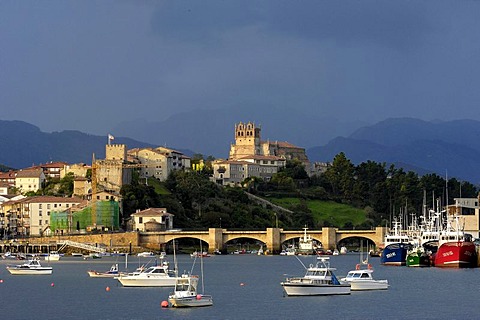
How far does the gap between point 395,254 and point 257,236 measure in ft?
127

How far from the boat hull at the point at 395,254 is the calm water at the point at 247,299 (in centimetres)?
1184

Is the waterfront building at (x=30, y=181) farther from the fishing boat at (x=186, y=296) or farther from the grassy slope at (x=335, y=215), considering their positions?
the fishing boat at (x=186, y=296)

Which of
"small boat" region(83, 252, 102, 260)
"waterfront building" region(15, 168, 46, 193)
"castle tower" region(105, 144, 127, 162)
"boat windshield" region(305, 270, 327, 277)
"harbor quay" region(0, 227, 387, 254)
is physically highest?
"castle tower" region(105, 144, 127, 162)

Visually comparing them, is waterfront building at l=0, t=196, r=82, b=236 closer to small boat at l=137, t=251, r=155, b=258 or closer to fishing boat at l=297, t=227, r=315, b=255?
small boat at l=137, t=251, r=155, b=258

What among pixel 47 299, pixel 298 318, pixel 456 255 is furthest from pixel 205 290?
pixel 456 255

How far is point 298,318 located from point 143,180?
5016 inches

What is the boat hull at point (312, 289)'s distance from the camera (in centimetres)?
7150

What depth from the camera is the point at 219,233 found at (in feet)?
500

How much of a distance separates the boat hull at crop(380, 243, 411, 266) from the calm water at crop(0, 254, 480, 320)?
38.9 ft

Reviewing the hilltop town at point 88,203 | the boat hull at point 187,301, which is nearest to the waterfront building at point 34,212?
the hilltop town at point 88,203

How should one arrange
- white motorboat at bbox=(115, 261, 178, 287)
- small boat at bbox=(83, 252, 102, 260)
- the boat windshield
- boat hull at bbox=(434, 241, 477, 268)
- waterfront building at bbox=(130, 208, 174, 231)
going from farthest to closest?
waterfront building at bbox=(130, 208, 174, 231), small boat at bbox=(83, 252, 102, 260), boat hull at bbox=(434, 241, 477, 268), white motorboat at bbox=(115, 261, 178, 287), the boat windshield

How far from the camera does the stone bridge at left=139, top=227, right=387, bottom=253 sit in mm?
151250

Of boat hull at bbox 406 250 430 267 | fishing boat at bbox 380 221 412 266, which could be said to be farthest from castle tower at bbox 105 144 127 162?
boat hull at bbox 406 250 430 267

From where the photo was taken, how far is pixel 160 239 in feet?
498
